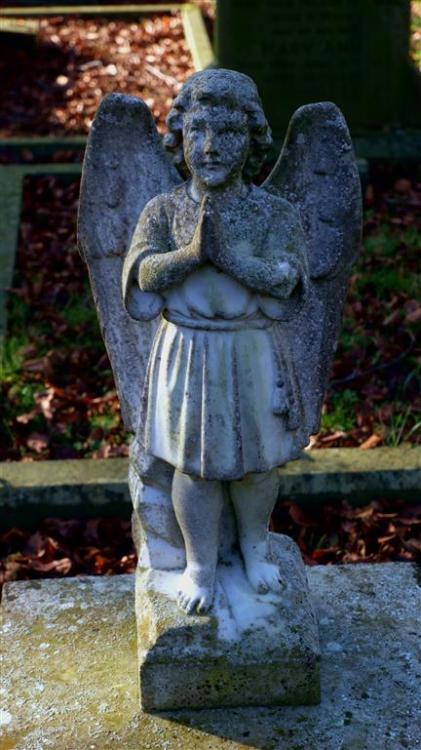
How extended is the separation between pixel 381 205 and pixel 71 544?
388cm

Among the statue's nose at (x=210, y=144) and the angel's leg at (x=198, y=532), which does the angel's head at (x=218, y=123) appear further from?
the angel's leg at (x=198, y=532)

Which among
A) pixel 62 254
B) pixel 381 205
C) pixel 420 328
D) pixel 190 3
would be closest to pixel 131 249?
pixel 420 328

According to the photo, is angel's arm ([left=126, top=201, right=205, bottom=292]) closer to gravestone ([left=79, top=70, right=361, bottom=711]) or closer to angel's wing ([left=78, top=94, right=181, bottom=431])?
gravestone ([left=79, top=70, right=361, bottom=711])

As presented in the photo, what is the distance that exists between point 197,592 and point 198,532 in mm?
184

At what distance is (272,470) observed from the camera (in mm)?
3143

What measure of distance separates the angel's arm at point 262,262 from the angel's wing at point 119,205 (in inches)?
14.9

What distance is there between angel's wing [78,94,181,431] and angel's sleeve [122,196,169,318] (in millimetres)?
160

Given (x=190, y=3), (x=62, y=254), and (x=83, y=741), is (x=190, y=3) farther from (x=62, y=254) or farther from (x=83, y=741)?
(x=83, y=741)

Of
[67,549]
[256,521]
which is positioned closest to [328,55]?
[67,549]

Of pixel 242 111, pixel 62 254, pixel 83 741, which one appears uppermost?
pixel 242 111

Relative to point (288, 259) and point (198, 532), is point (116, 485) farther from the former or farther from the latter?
point (288, 259)

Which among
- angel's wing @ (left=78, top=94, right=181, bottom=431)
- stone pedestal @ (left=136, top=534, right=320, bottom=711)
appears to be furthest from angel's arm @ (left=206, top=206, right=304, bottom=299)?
stone pedestal @ (left=136, top=534, right=320, bottom=711)

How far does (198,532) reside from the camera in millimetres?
3193

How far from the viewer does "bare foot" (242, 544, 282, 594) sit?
3.30 meters
